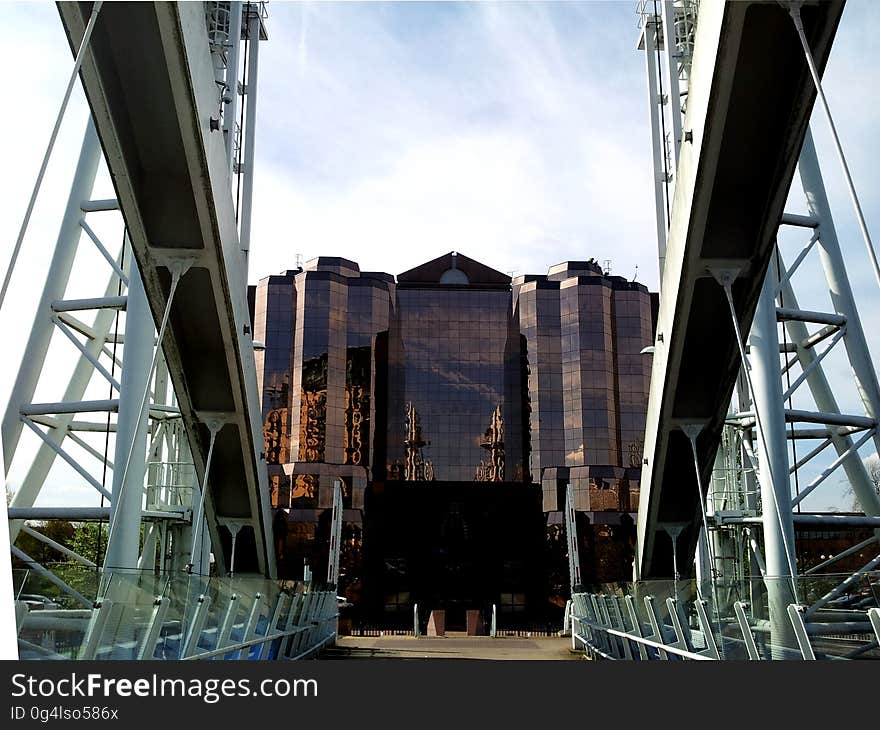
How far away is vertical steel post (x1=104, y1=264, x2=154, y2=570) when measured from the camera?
1523 centimetres

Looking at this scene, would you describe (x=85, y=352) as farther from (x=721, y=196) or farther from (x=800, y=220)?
Answer: (x=800, y=220)

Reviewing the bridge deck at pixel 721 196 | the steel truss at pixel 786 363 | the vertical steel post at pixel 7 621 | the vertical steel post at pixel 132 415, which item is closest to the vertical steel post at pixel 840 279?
the steel truss at pixel 786 363

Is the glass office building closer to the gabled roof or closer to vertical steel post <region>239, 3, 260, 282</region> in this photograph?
the gabled roof

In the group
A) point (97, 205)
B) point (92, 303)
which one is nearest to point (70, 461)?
point (92, 303)

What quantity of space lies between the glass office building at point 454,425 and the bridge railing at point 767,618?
156ft

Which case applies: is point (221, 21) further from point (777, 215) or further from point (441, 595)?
point (441, 595)

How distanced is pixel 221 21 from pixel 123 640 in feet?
55.0

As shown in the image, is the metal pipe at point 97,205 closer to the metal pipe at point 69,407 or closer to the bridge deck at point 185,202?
the metal pipe at point 69,407

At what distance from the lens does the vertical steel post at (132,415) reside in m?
15.2

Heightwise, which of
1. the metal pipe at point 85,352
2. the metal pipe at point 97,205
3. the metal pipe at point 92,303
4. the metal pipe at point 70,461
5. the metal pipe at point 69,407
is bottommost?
the metal pipe at point 70,461

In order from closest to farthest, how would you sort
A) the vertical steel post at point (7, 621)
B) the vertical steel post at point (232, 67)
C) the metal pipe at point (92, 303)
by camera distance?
the vertical steel post at point (7, 621)
the metal pipe at point (92, 303)
the vertical steel post at point (232, 67)

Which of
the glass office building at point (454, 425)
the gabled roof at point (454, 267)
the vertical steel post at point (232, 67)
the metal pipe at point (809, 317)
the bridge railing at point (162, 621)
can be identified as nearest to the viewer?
the bridge railing at point (162, 621)

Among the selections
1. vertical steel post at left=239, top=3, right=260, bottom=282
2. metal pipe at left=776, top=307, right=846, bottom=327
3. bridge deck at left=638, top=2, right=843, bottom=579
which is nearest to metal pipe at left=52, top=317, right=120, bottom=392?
vertical steel post at left=239, top=3, right=260, bottom=282

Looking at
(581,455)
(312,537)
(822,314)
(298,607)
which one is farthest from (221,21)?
(581,455)
